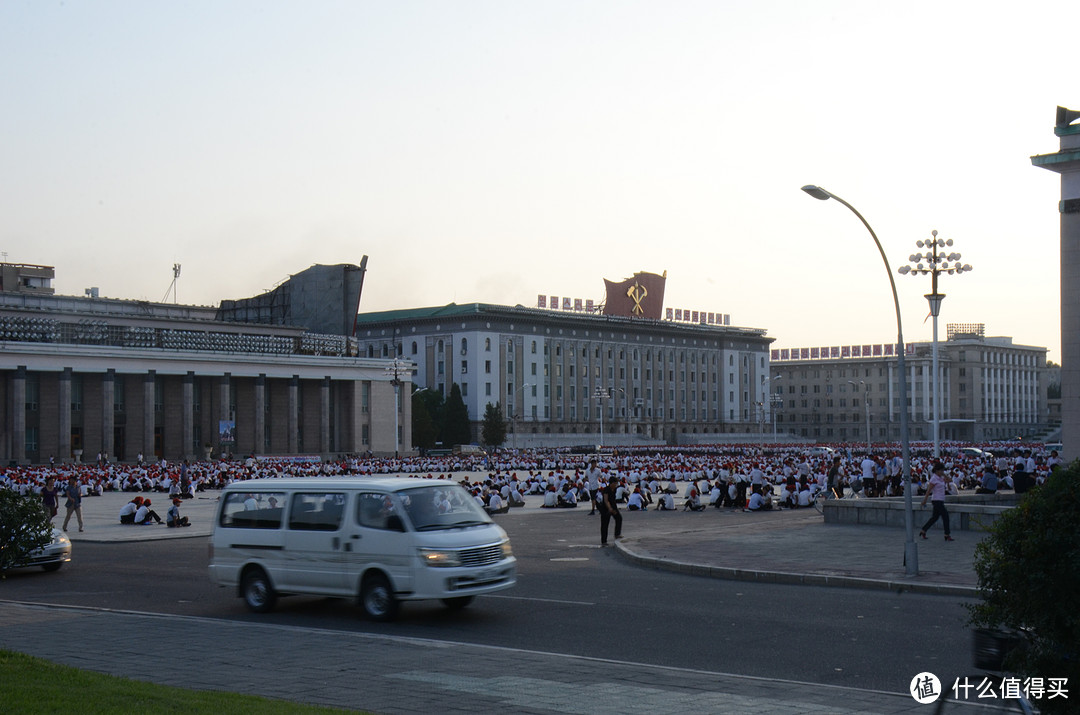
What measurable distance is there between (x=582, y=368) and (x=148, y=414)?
196ft

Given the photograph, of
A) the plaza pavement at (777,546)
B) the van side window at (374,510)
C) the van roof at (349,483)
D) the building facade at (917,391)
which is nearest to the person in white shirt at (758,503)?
the plaza pavement at (777,546)

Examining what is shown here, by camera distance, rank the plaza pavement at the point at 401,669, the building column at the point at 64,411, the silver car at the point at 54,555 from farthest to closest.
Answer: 1. the building column at the point at 64,411
2. the silver car at the point at 54,555
3. the plaza pavement at the point at 401,669

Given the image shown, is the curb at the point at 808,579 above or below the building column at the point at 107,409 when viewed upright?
below

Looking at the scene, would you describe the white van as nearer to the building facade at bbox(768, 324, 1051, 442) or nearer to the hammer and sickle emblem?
the hammer and sickle emblem

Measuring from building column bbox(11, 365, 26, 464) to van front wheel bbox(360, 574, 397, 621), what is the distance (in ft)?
251

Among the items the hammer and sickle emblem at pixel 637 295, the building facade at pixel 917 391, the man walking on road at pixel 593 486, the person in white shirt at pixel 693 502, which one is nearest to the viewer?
the man walking on road at pixel 593 486

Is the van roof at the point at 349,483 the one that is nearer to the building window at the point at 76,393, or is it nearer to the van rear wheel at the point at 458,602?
the van rear wheel at the point at 458,602

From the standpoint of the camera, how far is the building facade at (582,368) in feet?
422

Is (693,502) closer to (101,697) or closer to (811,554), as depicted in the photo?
(811,554)

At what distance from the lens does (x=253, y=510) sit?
1547 centimetres

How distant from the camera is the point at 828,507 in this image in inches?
1141

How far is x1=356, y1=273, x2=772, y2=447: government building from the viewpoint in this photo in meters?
129

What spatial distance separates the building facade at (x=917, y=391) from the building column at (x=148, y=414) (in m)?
94.8

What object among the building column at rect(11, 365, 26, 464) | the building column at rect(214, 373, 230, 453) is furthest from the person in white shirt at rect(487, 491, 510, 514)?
the building column at rect(214, 373, 230, 453)
